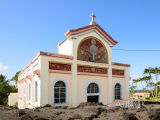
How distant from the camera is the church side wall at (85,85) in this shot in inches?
511

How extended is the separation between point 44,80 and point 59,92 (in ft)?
5.50

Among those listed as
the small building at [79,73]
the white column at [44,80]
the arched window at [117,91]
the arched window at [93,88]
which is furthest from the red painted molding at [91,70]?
the white column at [44,80]

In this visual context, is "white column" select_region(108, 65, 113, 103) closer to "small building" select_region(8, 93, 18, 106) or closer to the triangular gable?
the triangular gable

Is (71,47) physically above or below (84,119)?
above

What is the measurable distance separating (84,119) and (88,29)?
361 inches

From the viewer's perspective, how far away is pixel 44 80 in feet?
36.4

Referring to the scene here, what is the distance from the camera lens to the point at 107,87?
15.0 meters

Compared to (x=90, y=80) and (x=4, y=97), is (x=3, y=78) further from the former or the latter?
(x=90, y=80)

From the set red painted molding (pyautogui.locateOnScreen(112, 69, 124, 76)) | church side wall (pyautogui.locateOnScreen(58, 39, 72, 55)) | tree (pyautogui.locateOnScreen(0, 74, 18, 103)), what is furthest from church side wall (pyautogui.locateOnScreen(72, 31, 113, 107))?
tree (pyautogui.locateOnScreen(0, 74, 18, 103))

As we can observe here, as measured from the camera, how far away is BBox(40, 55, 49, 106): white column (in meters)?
10.9

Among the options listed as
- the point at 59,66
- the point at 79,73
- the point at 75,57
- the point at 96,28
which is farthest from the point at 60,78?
the point at 96,28

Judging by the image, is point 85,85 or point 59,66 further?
point 85,85

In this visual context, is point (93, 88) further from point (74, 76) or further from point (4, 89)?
point (4, 89)

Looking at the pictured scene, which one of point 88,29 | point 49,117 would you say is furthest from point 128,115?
point 88,29
